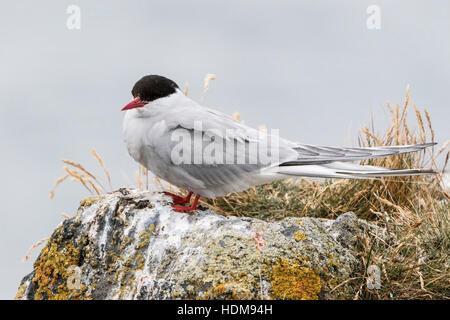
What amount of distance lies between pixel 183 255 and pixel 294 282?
828 mm

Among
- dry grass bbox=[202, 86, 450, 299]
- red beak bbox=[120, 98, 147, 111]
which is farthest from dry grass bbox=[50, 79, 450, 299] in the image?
red beak bbox=[120, 98, 147, 111]

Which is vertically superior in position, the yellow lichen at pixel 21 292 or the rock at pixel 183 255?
the rock at pixel 183 255

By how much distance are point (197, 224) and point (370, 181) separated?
89.1 inches

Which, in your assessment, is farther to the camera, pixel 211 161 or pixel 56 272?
pixel 211 161

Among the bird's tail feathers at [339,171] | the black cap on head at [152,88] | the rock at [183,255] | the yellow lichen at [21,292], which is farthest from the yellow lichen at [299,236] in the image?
the yellow lichen at [21,292]

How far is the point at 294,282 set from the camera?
4105 millimetres

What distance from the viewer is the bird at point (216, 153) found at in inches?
198

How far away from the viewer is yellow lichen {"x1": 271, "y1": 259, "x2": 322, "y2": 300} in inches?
160

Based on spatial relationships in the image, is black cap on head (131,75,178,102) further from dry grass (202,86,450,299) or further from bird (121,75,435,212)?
dry grass (202,86,450,299)

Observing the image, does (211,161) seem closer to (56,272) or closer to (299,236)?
(299,236)

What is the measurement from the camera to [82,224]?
5047 mm

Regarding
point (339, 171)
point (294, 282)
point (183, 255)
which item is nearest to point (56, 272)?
point (183, 255)

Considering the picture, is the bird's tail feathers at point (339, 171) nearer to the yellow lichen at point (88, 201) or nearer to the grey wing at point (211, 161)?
the grey wing at point (211, 161)
